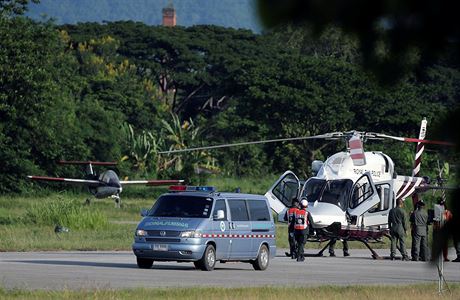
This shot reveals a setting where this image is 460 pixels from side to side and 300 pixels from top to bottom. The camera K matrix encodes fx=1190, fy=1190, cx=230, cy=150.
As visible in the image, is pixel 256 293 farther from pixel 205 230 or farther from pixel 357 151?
pixel 357 151

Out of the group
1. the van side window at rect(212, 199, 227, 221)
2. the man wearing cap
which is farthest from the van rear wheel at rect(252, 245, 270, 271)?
the man wearing cap

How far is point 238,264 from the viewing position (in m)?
28.0

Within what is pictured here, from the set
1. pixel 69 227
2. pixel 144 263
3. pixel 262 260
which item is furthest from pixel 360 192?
pixel 69 227

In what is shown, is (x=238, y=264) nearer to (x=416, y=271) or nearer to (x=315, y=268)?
(x=315, y=268)

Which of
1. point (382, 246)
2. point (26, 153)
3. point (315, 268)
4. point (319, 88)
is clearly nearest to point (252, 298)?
point (315, 268)

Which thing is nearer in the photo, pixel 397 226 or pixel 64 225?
pixel 397 226

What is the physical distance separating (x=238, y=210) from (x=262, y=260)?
4.06 feet

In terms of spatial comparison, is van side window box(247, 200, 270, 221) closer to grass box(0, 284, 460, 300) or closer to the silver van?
the silver van

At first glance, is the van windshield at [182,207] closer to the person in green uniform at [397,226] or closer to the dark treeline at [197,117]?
the person in green uniform at [397,226]

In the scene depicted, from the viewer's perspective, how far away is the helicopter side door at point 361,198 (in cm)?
3316

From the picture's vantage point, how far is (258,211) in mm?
25922

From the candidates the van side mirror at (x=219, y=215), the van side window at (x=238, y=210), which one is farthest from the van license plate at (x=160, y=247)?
the van side window at (x=238, y=210)

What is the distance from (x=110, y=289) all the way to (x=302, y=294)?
9.41 feet

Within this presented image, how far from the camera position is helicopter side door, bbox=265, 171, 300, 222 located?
1352 inches
